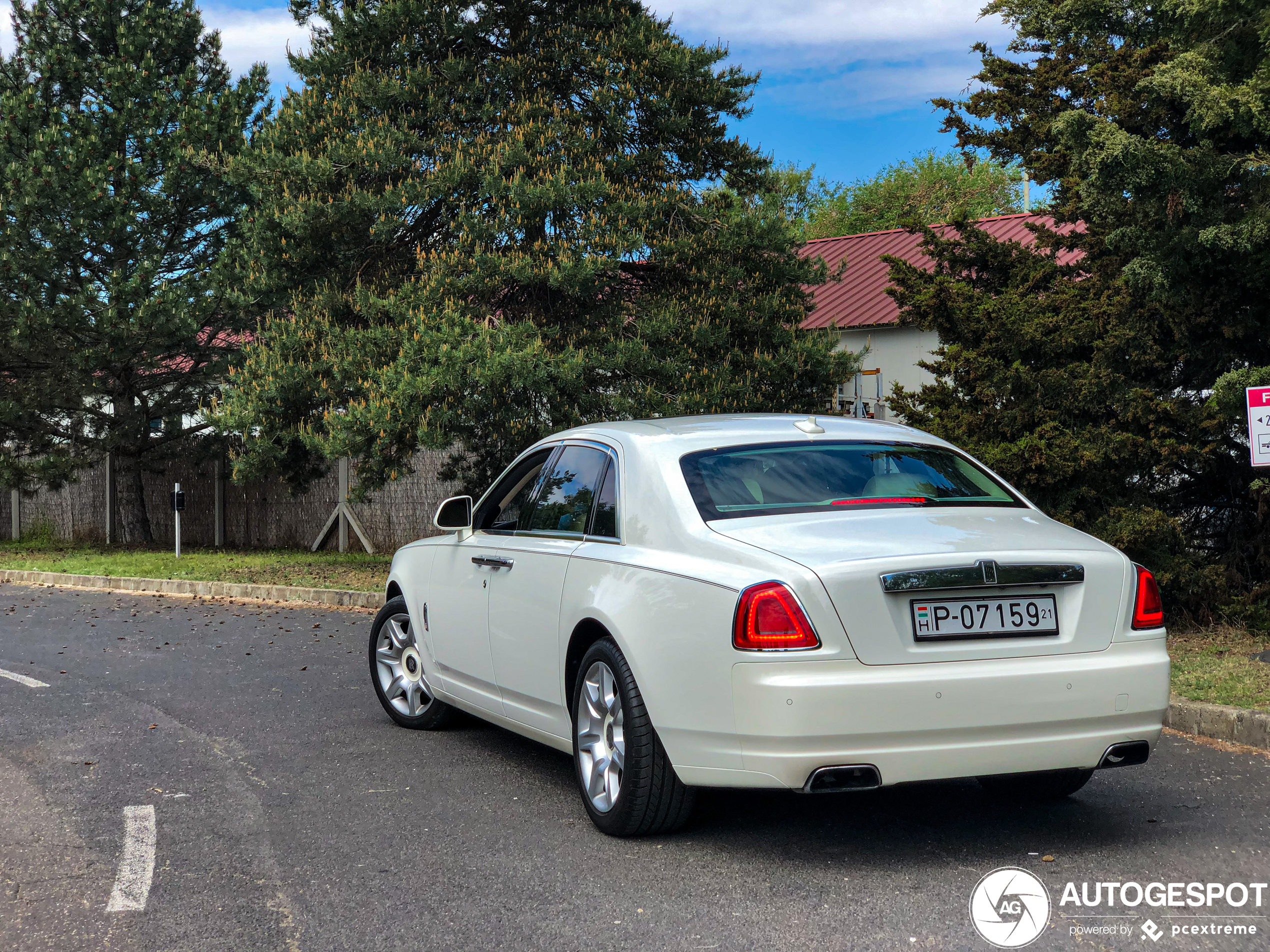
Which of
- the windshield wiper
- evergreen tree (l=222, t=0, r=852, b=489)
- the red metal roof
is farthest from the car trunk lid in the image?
the red metal roof

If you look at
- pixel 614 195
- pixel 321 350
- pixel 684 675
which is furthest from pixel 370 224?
pixel 684 675

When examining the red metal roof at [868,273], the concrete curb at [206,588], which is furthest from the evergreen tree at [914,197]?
the concrete curb at [206,588]

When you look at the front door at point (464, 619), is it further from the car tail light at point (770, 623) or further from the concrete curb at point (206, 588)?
the concrete curb at point (206, 588)

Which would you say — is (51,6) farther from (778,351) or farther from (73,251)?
(778,351)

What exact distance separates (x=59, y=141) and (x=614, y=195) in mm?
10990

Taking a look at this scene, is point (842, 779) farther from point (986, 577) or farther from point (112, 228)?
point (112, 228)

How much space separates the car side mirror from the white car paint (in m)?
1.49

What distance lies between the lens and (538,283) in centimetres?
1698

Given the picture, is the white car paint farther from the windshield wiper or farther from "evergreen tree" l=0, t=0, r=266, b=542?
"evergreen tree" l=0, t=0, r=266, b=542

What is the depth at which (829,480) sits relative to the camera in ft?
17.8

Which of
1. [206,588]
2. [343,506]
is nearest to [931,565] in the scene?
[206,588]

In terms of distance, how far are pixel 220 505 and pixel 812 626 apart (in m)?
22.8

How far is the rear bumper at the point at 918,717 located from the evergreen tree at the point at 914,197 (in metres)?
56.5

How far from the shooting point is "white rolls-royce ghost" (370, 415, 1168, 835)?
4465 millimetres
